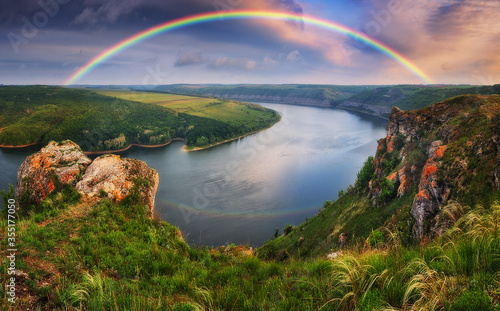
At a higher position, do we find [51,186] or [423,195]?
[51,186]

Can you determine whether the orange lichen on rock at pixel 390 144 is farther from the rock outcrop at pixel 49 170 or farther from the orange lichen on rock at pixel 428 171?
the rock outcrop at pixel 49 170

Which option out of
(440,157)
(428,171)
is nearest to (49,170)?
(428,171)

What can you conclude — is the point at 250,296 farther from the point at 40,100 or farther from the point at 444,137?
the point at 40,100

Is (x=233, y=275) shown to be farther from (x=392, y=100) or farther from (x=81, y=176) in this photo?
(x=392, y=100)

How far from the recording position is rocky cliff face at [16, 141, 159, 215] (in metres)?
9.28

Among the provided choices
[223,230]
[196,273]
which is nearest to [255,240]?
[223,230]

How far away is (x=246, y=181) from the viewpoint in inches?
1945

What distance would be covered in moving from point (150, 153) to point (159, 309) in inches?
2843

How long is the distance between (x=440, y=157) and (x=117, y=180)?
17505 mm

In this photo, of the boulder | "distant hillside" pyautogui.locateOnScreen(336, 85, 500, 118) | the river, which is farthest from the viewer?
"distant hillside" pyautogui.locateOnScreen(336, 85, 500, 118)

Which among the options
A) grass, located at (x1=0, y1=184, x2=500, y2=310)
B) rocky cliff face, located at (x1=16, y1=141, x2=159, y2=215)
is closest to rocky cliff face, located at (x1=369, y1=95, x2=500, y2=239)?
grass, located at (x1=0, y1=184, x2=500, y2=310)

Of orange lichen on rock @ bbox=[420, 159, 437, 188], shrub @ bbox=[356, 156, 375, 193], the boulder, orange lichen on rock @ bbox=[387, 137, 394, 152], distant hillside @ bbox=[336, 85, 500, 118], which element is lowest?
shrub @ bbox=[356, 156, 375, 193]

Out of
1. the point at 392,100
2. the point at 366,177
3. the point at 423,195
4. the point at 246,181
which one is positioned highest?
the point at 392,100

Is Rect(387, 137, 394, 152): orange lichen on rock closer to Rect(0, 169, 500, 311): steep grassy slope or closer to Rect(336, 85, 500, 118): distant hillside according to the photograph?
Rect(0, 169, 500, 311): steep grassy slope
